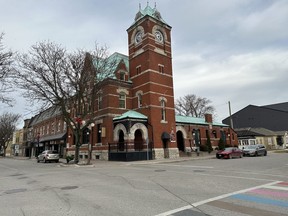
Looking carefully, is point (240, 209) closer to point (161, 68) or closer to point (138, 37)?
point (161, 68)

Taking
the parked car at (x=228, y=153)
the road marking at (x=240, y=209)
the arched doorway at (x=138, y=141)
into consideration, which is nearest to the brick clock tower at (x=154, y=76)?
the arched doorway at (x=138, y=141)

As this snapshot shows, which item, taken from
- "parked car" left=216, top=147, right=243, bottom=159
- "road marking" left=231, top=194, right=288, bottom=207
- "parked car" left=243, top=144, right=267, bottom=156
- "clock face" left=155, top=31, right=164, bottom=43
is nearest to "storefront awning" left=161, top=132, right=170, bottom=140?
"parked car" left=216, top=147, right=243, bottom=159

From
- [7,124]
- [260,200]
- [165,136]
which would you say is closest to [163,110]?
[165,136]

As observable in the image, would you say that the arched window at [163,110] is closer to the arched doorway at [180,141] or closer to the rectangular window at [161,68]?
the rectangular window at [161,68]

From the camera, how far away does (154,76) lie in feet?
102

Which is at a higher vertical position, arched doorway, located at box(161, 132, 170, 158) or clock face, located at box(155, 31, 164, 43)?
clock face, located at box(155, 31, 164, 43)

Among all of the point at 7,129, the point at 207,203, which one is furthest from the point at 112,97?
the point at 7,129

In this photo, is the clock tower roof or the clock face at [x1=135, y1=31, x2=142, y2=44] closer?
the clock face at [x1=135, y1=31, x2=142, y2=44]

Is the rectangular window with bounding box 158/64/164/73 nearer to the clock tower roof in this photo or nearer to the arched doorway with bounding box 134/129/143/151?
the clock tower roof

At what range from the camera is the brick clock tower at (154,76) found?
98.5 ft

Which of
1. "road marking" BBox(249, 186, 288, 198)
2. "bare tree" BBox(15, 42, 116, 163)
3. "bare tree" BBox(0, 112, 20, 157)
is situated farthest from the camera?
"bare tree" BBox(0, 112, 20, 157)

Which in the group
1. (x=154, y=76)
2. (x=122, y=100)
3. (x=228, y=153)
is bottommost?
(x=228, y=153)

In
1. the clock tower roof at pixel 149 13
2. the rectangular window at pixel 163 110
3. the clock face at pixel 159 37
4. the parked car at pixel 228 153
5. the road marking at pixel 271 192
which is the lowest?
the road marking at pixel 271 192

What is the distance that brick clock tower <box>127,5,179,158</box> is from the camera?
3003 cm
